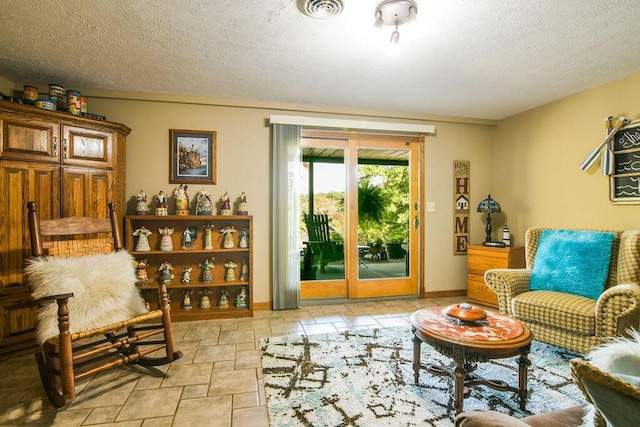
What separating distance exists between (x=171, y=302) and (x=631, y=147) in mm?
4775

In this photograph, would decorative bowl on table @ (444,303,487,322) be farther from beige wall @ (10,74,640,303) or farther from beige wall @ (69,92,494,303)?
beige wall @ (69,92,494,303)

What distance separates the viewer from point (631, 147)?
294 cm

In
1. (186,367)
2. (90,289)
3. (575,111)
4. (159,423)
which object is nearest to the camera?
(159,423)

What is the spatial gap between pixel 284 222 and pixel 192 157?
50.0 inches

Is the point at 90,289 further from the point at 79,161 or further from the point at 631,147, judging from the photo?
the point at 631,147

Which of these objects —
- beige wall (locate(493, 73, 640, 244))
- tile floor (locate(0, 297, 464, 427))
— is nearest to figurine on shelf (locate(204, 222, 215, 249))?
tile floor (locate(0, 297, 464, 427))

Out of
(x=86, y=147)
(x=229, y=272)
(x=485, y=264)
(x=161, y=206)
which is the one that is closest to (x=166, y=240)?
(x=161, y=206)

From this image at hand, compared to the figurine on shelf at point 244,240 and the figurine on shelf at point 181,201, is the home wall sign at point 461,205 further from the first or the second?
the figurine on shelf at point 181,201

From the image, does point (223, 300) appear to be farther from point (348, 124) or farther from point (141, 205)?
point (348, 124)

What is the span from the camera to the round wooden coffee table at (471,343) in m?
1.68

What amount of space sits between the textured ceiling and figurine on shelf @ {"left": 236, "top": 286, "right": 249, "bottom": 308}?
2.18 m

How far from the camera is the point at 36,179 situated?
106 inches

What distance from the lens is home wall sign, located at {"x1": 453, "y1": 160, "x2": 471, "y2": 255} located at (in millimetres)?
4402

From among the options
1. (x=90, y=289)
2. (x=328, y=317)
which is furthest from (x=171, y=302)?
(x=328, y=317)
